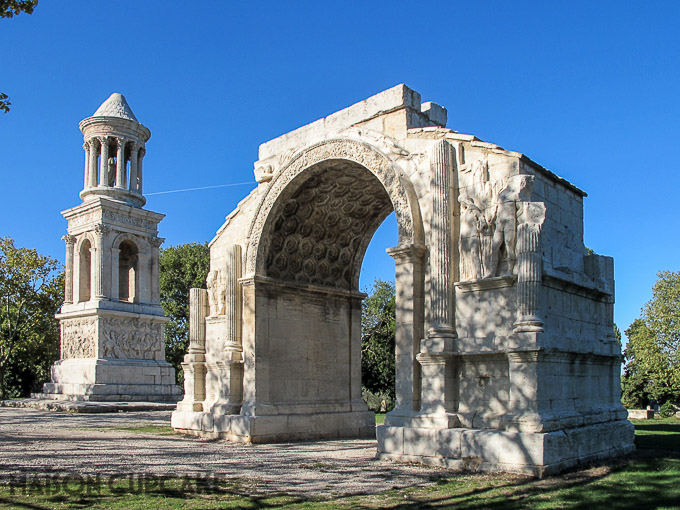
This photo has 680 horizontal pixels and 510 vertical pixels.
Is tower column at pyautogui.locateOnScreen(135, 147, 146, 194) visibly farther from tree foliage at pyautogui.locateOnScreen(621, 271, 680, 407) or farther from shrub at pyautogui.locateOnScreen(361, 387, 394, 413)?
tree foliage at pyautogui.locateOnScreen(621, 271, 680, 407)

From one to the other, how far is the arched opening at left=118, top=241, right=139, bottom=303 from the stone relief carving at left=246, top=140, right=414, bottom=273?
1333 centimetres

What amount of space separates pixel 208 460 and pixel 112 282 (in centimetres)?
1568

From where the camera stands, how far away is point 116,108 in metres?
27.3

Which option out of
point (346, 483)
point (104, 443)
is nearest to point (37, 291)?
point (104, 443)

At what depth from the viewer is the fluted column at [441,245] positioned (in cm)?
1050

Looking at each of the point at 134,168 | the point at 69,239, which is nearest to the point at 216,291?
the point at 69,239

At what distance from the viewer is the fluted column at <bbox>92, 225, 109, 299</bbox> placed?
24.3m

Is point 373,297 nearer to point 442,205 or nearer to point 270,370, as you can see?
point 270,370

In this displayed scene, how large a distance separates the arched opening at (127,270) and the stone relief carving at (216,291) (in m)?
11.9

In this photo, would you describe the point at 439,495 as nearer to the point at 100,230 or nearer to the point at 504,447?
the point at 504,447

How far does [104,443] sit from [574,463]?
827 centimetres

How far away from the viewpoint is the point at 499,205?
1008 cm

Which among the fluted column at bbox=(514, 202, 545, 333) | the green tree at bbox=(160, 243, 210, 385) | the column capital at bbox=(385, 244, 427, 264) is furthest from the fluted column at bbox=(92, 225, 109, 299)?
the fluted column at bbox=(514, 202, 545, 333)

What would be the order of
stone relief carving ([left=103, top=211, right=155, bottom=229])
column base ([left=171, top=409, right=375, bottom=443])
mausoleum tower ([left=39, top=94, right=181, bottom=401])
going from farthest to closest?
1. stone relief carving ([left=103, top=211, right=155, bottom=229])
2. mausoleum tower ([left=39, top=94, right=181, bottom=401])
3. column base ([left=171, top=409, right=375, bottom=443])
